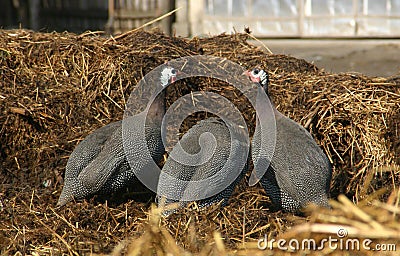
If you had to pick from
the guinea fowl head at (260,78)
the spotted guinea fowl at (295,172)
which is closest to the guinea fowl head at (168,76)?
the guinea fowl head at (260,78)

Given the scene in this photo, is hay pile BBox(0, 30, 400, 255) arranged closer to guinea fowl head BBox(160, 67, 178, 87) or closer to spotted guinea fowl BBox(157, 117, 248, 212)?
spotted guinea fowl BBox(157, 117, 248, 212)

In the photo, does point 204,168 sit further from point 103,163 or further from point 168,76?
point 168,76

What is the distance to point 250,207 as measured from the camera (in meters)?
3.81

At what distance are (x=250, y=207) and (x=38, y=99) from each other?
152 centimetres

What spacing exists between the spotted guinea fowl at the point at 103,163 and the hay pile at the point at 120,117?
0.11 meters

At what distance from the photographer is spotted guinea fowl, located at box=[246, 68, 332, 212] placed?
3.51 metres

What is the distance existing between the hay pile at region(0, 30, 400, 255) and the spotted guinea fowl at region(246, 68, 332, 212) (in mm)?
105

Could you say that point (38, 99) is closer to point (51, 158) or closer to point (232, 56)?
point (51, 158)

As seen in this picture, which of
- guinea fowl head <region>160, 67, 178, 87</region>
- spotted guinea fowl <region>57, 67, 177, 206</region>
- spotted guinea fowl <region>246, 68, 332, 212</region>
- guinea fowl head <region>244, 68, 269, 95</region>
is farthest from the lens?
guinea fowl head <region>160, 67, 178, 87</region>

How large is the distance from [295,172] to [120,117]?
132 centimetres

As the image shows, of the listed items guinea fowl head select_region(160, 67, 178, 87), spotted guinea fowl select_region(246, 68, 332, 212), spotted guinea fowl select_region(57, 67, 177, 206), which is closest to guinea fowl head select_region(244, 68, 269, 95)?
spotted guinea fowl select_region(246, 68, 332, 212)

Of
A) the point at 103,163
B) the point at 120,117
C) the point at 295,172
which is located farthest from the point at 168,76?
the point at 295,172

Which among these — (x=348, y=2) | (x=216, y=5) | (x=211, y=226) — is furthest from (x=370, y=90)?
(x=216, y=5)

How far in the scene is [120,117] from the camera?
4363mm
